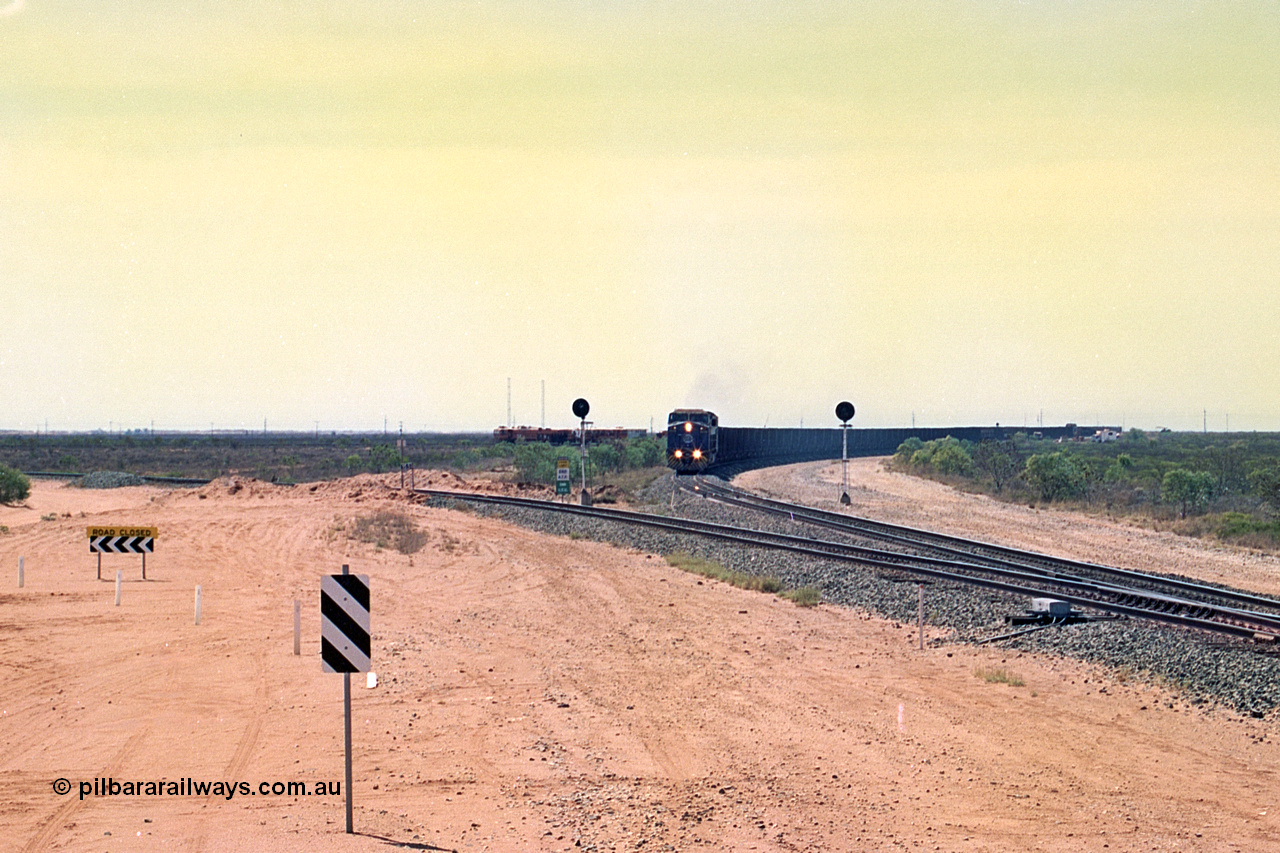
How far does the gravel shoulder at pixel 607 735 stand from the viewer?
33.5ft

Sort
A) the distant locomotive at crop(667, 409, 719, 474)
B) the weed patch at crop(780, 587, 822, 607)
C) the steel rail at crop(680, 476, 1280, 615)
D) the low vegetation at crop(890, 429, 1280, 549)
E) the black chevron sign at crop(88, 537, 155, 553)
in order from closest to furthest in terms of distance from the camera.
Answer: the steel rail at crop(680, 476, 1280, 615)
the weed patch at crop(780, 587, 822, 607)
the black chevron sign at crop(88, 537, 155, 553)
the low vegetation at crop(890, 429, 1280, 549)
the distant locomotive at crop(667, 409, 719, 474)

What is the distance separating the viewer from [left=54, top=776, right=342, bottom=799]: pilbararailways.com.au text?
11.1 meters

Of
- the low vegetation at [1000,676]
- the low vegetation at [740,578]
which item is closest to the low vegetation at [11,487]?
the low vegetation at [740,578]

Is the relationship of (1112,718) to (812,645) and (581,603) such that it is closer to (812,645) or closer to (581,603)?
→ (812,645)

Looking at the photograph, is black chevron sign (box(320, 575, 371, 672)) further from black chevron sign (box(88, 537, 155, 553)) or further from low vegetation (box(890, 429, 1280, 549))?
low vegetation (box(890, 429, 1280, 549))

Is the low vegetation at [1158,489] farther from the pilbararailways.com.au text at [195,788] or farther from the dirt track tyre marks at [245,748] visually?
the pilbararailways.com.au text at [195,788]

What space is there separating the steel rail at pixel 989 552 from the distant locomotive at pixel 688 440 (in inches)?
412

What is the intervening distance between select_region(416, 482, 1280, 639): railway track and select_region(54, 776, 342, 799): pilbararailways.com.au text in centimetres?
1420

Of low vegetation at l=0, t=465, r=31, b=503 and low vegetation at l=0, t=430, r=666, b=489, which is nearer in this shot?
low vegetation at l=0, t=465, r=31, b=503

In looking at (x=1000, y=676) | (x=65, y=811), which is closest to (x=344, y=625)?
(x=65, y=811)

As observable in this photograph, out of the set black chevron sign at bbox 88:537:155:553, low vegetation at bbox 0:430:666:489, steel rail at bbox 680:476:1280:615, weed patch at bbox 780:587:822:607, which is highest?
low vegetation at bbox 0:430:666:489

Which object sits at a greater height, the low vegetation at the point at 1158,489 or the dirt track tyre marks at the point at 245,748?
the low vegetation at the point at 1158,489

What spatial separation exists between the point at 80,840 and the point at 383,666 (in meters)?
7.51

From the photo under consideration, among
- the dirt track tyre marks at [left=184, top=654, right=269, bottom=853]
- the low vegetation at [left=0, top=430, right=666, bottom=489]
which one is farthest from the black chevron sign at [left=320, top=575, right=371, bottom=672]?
the low vegetation at [left=0, top=430, right=666, bottom=489]
